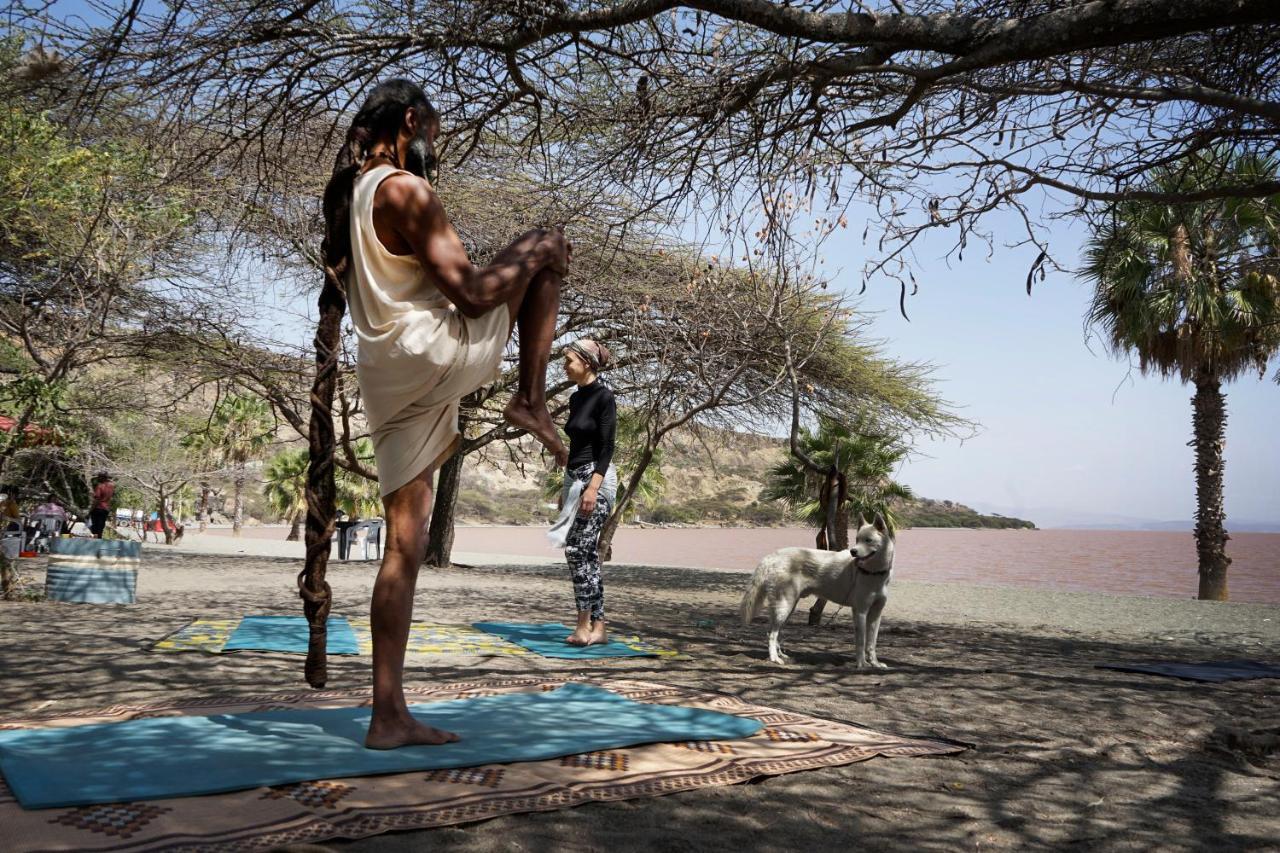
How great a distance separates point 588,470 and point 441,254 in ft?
11.3

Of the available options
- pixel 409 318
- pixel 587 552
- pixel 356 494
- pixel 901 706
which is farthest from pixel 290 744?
pixel 356 494

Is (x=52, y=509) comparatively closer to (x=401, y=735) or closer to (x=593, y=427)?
(x=593, y=427)

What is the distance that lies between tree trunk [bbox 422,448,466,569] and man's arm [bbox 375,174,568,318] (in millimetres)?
12986

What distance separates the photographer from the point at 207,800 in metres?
2.52

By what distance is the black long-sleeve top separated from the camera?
6230 mm

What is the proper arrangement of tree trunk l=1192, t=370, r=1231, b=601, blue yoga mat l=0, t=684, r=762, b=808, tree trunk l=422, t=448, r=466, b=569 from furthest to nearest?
tree trunk l=1192, t=370, r=1231, b=601
tree trunk l=422, t=448, r=466, b=569
blue yoga mat l=0, t=684, r=762, b=808

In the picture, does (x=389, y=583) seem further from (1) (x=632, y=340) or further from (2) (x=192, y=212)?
(1) (x=632, y=340)

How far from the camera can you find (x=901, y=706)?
4.55 meters

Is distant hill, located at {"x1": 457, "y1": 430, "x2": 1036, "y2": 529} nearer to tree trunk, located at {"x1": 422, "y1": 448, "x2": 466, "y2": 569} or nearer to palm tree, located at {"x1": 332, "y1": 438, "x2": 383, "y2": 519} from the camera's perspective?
palm tree, located at {"x1": 332, "y1": 438, "x2": 383, "y2": 519}

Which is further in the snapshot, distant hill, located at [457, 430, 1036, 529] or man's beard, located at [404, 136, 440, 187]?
distant hill, located at [457, 430, 1036, 529]

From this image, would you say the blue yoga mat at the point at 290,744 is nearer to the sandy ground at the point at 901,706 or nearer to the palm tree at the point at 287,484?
the sandy ground at the point at 901,706

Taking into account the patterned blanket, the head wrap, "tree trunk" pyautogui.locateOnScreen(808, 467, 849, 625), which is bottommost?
the patterned blanket

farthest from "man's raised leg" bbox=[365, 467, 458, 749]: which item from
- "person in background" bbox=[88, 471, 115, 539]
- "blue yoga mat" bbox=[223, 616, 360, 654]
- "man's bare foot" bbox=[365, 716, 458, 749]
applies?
"person in background" bbox=[88, 471, 115, 539]

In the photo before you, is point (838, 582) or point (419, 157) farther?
point (838, 582)
